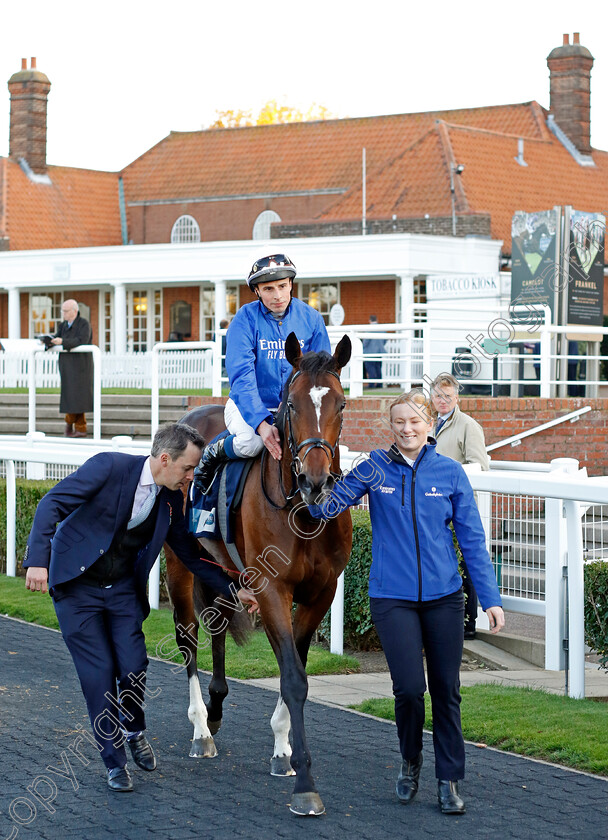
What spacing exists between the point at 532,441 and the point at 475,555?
790 cm

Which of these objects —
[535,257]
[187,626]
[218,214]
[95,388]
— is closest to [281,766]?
[187,626]

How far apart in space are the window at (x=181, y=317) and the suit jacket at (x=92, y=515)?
31780mm

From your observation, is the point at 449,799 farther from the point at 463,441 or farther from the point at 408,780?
the point at 463,441

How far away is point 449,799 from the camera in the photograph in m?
4.77

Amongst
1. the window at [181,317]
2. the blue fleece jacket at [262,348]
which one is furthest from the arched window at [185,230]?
the blue fleece jacket at [262,348]

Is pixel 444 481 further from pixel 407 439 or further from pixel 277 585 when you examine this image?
pixel 277 585

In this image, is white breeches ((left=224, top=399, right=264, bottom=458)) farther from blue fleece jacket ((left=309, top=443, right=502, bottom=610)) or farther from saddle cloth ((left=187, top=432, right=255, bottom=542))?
blue fleece jacket ((left=309, top=443, right=502, bottom=610))

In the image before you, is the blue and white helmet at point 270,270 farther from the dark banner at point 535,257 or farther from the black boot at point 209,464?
the dark banner at point 535,257

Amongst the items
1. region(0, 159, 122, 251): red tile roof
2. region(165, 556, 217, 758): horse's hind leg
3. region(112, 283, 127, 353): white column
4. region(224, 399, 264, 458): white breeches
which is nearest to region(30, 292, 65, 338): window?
region(112, 283, 127, 353): white column

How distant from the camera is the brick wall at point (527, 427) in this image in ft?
40.4

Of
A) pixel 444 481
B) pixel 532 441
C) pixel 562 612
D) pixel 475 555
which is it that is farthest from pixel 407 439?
pixel 532 441

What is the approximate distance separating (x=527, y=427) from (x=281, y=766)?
25.7 feet

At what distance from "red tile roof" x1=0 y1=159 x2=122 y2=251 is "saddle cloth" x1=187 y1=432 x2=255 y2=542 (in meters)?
37.1

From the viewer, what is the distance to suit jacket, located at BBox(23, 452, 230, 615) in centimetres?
521
